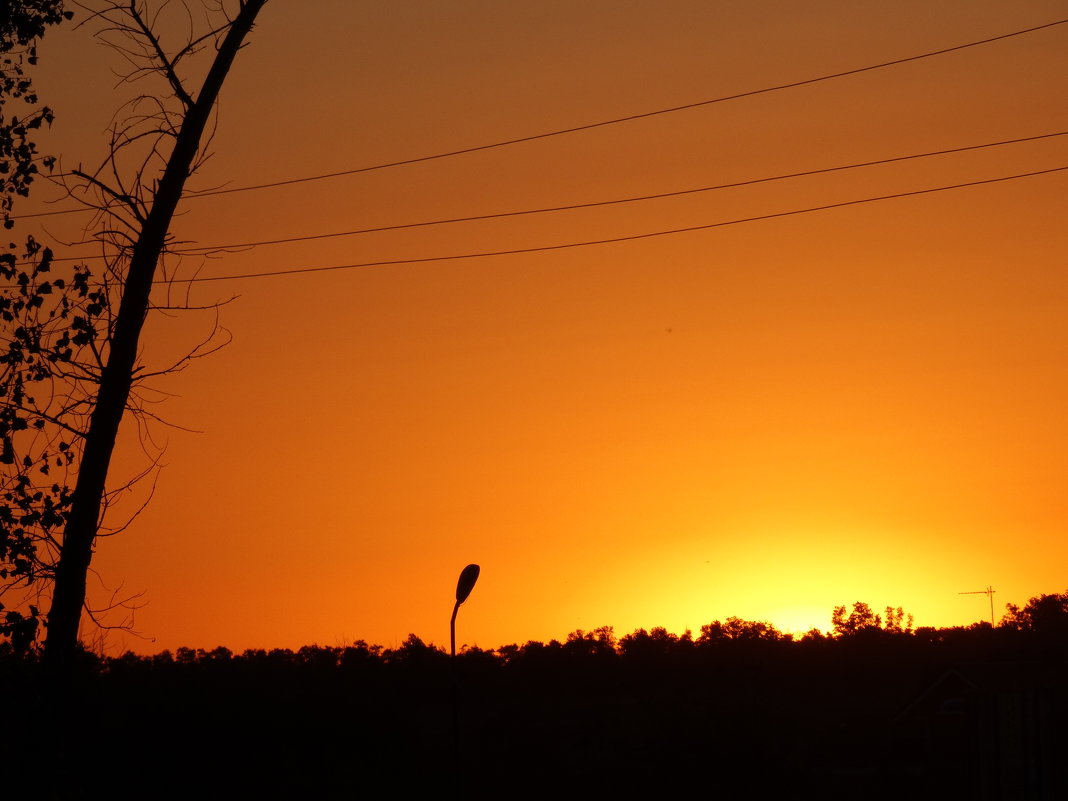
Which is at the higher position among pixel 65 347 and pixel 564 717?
pixel 65 347

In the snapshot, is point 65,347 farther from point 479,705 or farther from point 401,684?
point 479,705

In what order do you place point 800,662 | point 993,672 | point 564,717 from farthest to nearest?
point 800,662
point 564,717
point 993,672

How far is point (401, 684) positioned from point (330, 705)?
642 inches

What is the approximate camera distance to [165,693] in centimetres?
2184

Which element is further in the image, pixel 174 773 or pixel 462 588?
pixel 174 773

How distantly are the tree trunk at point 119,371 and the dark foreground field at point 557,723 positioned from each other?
654 millimetres

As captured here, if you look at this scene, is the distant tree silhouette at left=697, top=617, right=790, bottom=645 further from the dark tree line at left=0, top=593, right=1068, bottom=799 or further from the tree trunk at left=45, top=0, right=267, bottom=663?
the tree trunk at left=45, top=0, right=267, bottom=663

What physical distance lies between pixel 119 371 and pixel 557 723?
109 feet

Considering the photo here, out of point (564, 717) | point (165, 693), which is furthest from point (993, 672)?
point (165, 693)

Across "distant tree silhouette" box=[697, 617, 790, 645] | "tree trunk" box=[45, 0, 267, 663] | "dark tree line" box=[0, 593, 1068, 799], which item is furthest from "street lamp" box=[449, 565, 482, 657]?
"distant tree silhouette" box=[697, 617, 790, 645]

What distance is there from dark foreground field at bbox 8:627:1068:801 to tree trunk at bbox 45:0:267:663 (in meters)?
0.65

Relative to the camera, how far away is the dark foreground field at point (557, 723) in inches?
742

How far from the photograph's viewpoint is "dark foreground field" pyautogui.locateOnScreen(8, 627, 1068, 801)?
742 inches

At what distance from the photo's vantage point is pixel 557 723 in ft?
137
